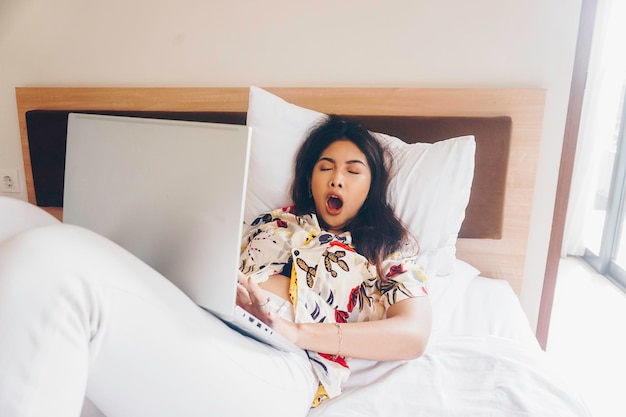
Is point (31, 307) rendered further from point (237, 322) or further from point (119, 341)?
point (237, 322)

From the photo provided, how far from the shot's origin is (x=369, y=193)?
49.6 inches

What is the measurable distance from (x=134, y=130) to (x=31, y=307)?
0.97 feet

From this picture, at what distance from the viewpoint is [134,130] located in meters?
0.74

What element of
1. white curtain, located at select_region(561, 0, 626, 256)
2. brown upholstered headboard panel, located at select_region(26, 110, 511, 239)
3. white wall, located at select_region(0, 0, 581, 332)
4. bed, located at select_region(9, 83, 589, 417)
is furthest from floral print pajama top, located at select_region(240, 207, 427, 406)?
white curtain, located at select_region(561, 0, 626, 256)

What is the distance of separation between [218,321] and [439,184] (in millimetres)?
757

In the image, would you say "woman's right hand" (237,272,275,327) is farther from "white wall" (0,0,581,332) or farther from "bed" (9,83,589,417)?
"white wall" (0,0,581,332)

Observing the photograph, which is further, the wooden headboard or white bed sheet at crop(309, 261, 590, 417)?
the wooden headboard

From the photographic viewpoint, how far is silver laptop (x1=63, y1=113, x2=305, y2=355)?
2.10 ft

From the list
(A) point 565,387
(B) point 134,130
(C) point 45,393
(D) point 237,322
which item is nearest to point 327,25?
(B) point 134,130

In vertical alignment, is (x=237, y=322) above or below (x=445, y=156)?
below

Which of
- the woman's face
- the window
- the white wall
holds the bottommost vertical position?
the window

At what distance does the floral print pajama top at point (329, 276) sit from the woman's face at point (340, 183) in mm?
61

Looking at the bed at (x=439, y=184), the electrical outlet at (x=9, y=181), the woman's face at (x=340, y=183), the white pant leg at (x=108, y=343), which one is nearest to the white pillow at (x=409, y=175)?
the bed at (x=439, y=184)

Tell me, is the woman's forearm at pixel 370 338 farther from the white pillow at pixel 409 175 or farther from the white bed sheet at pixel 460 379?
the white pillow at pixel 409 175
